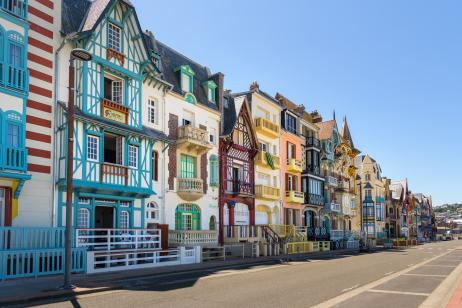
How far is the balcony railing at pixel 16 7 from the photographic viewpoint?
750 inches

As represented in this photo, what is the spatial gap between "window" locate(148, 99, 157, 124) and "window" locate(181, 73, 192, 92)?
333 cm

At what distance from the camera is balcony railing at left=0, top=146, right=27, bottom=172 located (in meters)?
18.0

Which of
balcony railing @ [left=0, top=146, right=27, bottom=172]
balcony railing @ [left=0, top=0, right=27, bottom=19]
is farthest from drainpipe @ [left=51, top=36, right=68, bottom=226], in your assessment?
balcony railing @ [left=0, top=0, right=27, bottom=19]

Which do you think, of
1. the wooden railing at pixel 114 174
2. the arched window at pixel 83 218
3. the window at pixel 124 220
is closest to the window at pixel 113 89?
the wooden railing at pixel 114 174

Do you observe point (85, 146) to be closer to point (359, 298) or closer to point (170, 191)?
point (170, 191)

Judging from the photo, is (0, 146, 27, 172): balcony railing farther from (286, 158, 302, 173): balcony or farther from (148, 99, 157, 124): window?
(286, 158, 302, 173): balcony

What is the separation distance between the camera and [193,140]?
96.8 ft

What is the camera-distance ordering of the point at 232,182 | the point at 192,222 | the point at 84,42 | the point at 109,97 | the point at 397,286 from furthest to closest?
the point at 232,182 → the point at 192,222 → the point at 109,97 → the point at 84,42 → the point at 397,286

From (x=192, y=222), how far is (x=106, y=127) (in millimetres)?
10117

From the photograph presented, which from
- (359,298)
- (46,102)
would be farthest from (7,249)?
(359,298)

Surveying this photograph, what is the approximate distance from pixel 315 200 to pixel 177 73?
24760 millimetres

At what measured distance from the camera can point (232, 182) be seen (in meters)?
35.4

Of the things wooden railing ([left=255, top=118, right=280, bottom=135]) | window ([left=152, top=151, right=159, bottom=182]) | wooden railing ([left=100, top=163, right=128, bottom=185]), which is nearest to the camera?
wooden railing ([left=100, top=163, right=128, bottom=185])

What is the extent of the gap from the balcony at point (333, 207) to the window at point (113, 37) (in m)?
34.9
